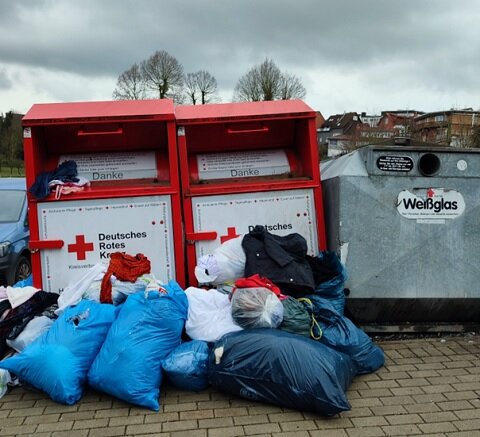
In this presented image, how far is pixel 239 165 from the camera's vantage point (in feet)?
14.0

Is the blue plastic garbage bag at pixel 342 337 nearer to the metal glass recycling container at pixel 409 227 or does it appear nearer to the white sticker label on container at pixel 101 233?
the metal glass recycling container at pixel 409 227

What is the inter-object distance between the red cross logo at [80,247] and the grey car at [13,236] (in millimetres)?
2003

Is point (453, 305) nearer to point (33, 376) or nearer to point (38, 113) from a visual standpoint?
point (33, 376)

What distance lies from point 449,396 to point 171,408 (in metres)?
1.71

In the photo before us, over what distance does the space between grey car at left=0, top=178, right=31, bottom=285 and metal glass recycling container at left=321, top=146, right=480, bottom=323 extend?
3.87 metres

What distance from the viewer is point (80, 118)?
3.77 metres

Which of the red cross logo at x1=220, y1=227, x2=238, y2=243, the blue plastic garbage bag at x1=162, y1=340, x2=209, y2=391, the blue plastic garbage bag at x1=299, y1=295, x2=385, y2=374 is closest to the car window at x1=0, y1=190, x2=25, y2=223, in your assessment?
the red cross logo at x1=220, y1=227, x2=238, y2=243

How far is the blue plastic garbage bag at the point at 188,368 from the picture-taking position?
2.93m

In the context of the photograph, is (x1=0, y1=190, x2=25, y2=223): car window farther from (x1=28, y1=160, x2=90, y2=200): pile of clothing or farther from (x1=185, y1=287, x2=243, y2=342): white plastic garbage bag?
(x1=185, y1=287, x2=243, y2=342): white plastic garbage bag

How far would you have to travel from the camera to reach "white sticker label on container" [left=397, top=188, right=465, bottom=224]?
3.72 metres

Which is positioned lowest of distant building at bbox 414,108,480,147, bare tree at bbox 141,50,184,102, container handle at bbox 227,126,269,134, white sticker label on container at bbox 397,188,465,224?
white sticker label on container at bbox 397,188,465,224

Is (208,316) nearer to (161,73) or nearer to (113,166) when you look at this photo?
(113,166)

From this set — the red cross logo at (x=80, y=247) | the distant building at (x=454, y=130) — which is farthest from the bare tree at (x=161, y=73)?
the red cross logo at (x=80, y=247)

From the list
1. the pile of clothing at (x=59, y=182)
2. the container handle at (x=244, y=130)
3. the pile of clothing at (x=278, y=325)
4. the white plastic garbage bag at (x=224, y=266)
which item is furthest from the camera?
the container handle at (x=244, y=130)
